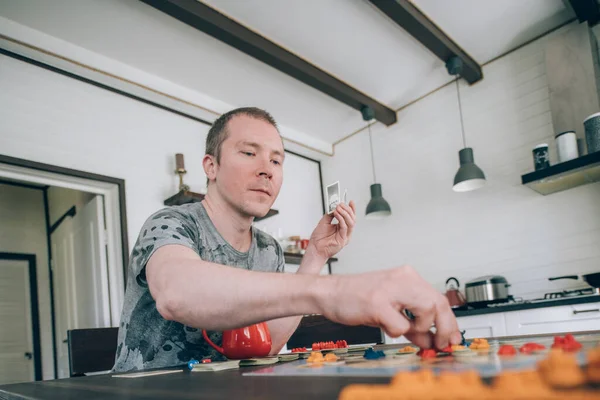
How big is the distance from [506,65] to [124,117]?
3.05 metres

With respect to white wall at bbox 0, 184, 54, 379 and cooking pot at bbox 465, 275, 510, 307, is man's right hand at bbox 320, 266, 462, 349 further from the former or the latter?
white wall at bbox 0, 184, 54, 379

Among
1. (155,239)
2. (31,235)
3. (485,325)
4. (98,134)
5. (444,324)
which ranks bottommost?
(485,325)

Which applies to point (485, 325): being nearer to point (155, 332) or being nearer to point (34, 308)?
point (155, 332)

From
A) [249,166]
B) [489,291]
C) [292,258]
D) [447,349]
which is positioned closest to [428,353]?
[447,349]

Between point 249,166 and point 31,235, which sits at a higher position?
point 31,235

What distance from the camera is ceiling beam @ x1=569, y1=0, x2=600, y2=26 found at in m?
3.18

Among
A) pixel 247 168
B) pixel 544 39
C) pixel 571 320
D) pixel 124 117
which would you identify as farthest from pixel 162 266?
pixel 544 39

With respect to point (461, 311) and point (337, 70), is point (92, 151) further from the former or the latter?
point (461, 311)

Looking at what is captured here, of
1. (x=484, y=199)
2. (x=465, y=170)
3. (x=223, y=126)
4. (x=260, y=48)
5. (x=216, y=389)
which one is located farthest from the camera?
(x=484, y=199)

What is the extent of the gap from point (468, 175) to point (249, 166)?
2.46 metres

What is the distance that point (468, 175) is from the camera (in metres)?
3.53

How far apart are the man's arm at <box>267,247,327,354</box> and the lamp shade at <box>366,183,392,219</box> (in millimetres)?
2811

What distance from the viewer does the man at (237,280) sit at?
2.16 ft

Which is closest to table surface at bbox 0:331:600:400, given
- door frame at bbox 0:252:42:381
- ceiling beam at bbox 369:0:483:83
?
ceiling beam at bbox 369:0:483:83
